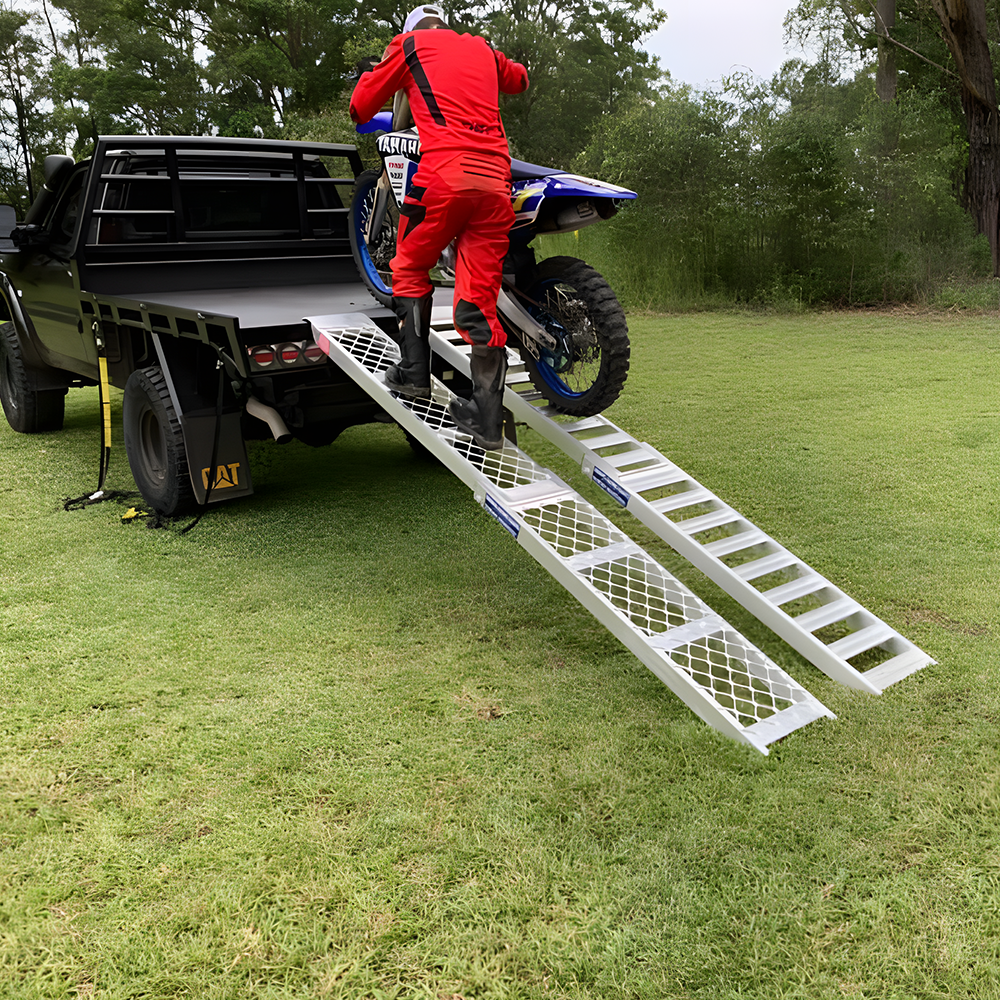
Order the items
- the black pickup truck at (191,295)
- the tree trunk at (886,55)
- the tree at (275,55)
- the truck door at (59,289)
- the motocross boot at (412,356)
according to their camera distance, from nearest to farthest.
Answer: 1. the motocross boot at (412,356)
2. the black pickup truck at (191,295)
3. the truck door at (59,289)
4. the tree trunk at (886,55)
5. the tree at (275,55)

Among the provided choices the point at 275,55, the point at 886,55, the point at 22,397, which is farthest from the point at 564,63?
the point at 22,397

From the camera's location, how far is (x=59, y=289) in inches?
216

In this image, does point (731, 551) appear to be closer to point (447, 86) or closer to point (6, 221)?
point (447, 86)

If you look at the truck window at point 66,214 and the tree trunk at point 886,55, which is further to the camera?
the tree trunk at point 886,55

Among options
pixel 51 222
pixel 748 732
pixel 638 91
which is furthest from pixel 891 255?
pixel 638 91

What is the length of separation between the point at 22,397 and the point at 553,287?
469cm

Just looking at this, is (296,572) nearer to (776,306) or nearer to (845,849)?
(845,849)

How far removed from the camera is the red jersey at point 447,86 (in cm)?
340

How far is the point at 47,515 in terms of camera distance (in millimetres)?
5047

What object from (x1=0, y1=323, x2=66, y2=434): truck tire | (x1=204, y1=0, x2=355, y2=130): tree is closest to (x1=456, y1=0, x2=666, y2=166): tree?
(x1=204, y1=0, x2=355, y2=130): tree

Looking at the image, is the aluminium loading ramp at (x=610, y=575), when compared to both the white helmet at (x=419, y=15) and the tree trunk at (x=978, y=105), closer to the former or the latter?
the white helmet at (x=419, y=15)

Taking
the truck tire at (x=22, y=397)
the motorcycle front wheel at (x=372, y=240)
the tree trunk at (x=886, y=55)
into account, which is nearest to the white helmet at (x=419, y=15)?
the motorcycle front wheel at (x=372, y=240)

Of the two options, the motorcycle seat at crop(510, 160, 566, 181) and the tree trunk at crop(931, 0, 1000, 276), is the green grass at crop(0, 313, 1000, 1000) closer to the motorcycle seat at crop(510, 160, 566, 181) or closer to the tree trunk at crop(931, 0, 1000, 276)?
the motorcycle seat at crop(510, 160, 566, 181)

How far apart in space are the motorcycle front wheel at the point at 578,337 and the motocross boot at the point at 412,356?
504 mm
